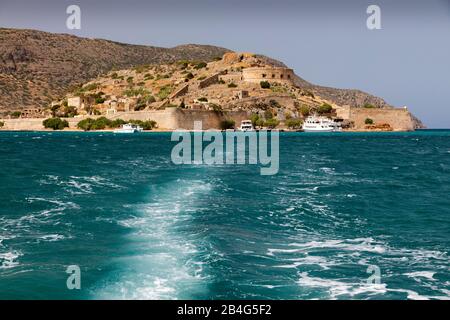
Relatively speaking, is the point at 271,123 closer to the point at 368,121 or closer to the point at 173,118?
the point at 173,118

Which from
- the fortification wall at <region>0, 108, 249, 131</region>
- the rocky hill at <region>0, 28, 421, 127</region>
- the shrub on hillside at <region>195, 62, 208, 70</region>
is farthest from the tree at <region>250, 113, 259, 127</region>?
the shrub on hillside at <region>195, 62, 208, 70</region>

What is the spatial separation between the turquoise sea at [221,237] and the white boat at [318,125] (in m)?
63.8

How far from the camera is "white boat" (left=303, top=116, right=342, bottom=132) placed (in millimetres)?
86438

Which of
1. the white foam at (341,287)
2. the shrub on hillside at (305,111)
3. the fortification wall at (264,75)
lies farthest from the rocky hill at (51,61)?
the white foam at (341,287)

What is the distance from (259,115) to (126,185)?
67486 millimetres

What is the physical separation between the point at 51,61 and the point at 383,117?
80.2 metres

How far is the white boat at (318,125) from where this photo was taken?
86.4m

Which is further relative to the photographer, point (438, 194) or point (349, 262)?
point (438, 194)

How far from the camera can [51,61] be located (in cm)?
13800

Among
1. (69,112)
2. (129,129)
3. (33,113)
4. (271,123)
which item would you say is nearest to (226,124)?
(271,123)

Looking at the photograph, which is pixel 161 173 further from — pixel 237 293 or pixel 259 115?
pixel 259 115

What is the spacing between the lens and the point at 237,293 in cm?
817

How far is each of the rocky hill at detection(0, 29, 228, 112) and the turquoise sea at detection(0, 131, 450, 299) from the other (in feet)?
318
